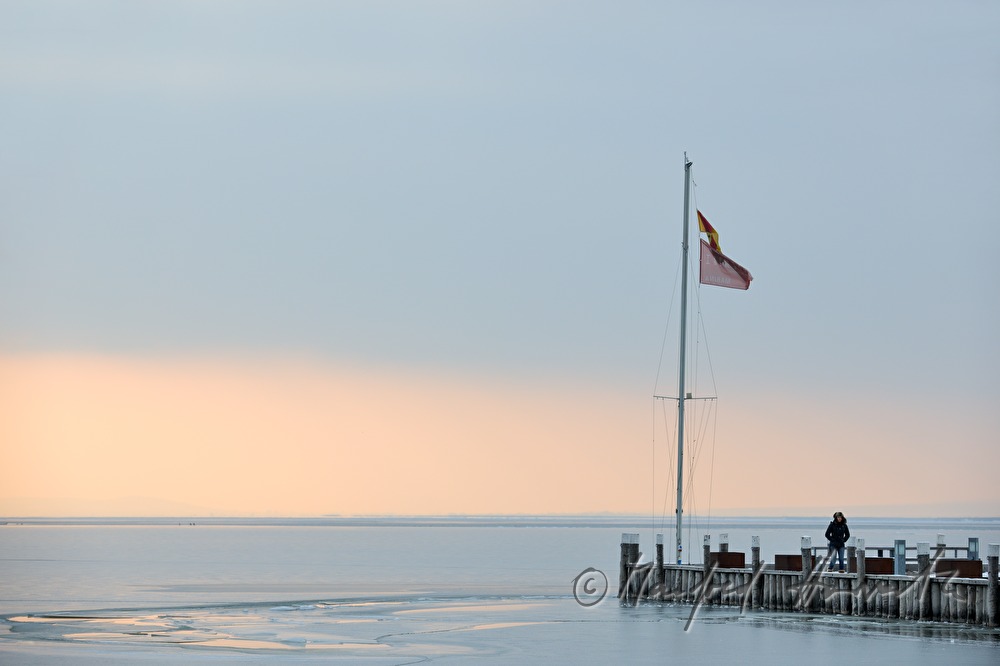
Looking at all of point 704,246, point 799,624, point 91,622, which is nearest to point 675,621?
point 799,624

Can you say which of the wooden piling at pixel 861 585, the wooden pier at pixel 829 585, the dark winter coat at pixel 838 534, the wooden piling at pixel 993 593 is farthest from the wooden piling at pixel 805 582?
the wooden piling at pixel 993 593

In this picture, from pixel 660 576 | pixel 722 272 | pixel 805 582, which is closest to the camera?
pixel 805 582

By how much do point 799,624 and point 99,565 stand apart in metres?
70.9

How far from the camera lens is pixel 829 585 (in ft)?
145

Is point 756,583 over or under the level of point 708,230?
under

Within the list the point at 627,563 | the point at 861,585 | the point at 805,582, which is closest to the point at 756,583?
the point at 805,582

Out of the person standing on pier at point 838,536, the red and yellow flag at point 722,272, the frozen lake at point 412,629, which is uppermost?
the red and yellow flag at point 722,272

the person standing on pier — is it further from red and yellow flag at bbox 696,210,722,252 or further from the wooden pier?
red and yellow flag at bbox 696,210,722,252

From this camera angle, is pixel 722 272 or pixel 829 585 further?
pixel 722 272

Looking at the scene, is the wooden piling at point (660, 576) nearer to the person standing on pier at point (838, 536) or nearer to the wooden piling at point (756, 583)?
the wooden piling at point (756, 583)

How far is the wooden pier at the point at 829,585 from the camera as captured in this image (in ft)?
128

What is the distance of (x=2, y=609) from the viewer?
51.0 meters

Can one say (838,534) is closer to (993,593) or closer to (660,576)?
(993,593)

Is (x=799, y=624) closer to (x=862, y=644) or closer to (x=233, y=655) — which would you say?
(x=862, y=644)
